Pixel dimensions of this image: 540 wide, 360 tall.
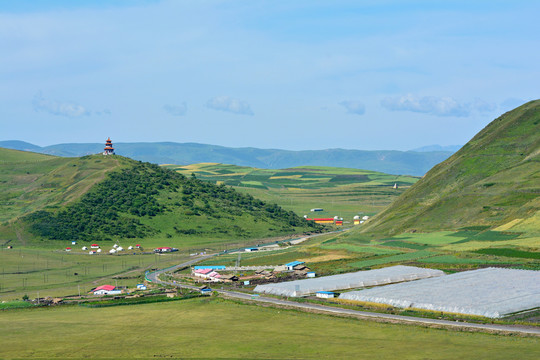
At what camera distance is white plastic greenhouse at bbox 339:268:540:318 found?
98.0m

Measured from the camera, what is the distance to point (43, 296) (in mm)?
136625

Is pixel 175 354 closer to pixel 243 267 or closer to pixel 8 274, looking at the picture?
pixel 243 267

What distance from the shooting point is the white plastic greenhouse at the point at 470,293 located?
97994 millimetres

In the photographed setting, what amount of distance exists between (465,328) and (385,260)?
243ft

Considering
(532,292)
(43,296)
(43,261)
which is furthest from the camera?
(43,261)

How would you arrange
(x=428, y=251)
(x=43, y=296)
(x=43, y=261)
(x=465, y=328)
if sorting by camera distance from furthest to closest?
(x=43, y=261) < (x=428, y=251) < (x=43, y=296) < (x=465, y=328)

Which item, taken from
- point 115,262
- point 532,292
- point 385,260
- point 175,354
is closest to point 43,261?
point 115,262

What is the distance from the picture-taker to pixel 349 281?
130m

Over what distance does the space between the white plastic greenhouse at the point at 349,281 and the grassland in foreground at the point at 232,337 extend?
1382 cm

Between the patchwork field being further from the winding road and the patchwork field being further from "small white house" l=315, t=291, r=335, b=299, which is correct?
the winding road

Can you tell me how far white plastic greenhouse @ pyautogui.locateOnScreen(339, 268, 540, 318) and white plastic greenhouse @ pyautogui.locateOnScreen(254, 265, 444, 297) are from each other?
6.81m

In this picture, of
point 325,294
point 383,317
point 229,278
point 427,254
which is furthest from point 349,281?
point 427,254

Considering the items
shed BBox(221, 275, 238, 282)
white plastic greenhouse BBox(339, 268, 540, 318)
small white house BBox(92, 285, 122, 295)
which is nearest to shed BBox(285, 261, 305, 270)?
shed BBox(221, 275, 238, 282)

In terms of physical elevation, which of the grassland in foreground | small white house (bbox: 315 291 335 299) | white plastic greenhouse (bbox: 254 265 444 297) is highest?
white plastic greenhouse (bbox: 254 265 444 297)
